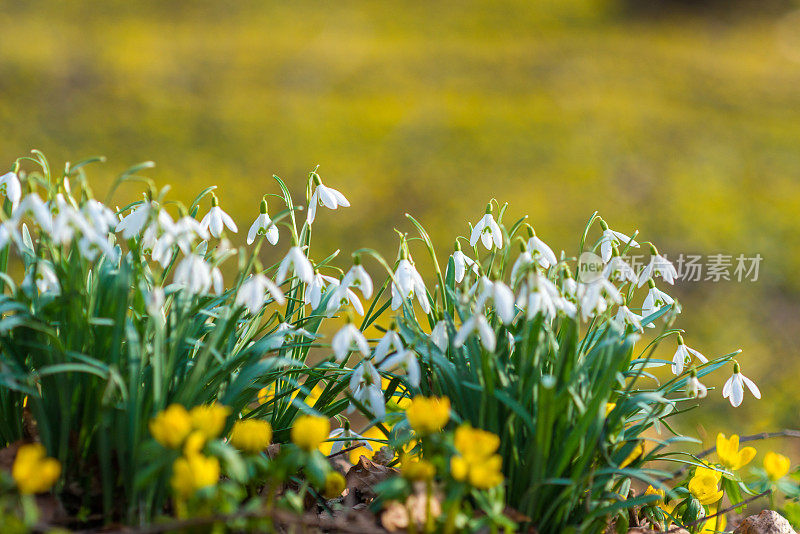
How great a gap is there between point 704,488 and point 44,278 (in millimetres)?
1474

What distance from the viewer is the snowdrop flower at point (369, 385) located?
54.4 inches

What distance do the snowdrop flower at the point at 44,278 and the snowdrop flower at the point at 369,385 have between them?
574 millimetres

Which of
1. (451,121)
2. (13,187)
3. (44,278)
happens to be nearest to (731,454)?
(44,278)

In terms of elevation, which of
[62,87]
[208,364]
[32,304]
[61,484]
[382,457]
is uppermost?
[62,87]

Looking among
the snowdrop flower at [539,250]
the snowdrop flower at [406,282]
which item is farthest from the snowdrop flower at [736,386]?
the snowdrop flower at [406,282]

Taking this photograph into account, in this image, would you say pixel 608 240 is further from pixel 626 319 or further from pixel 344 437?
pixel 344 437

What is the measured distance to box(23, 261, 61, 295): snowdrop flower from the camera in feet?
3.97

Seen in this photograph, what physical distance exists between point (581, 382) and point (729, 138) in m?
6.30

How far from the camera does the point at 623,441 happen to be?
4.42ft

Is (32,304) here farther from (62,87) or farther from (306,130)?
(62,87)

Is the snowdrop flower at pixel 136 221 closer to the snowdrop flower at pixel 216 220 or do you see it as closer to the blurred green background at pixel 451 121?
the snowdrop flower at pixel 216 220

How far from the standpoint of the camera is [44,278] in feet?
4.03

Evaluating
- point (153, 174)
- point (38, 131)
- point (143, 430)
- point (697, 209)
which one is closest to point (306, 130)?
point (153, 174)

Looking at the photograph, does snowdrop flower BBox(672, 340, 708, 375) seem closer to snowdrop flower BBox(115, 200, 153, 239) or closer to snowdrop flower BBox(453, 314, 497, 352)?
snowdrop flower BBox(453, 314, 497, 352)
